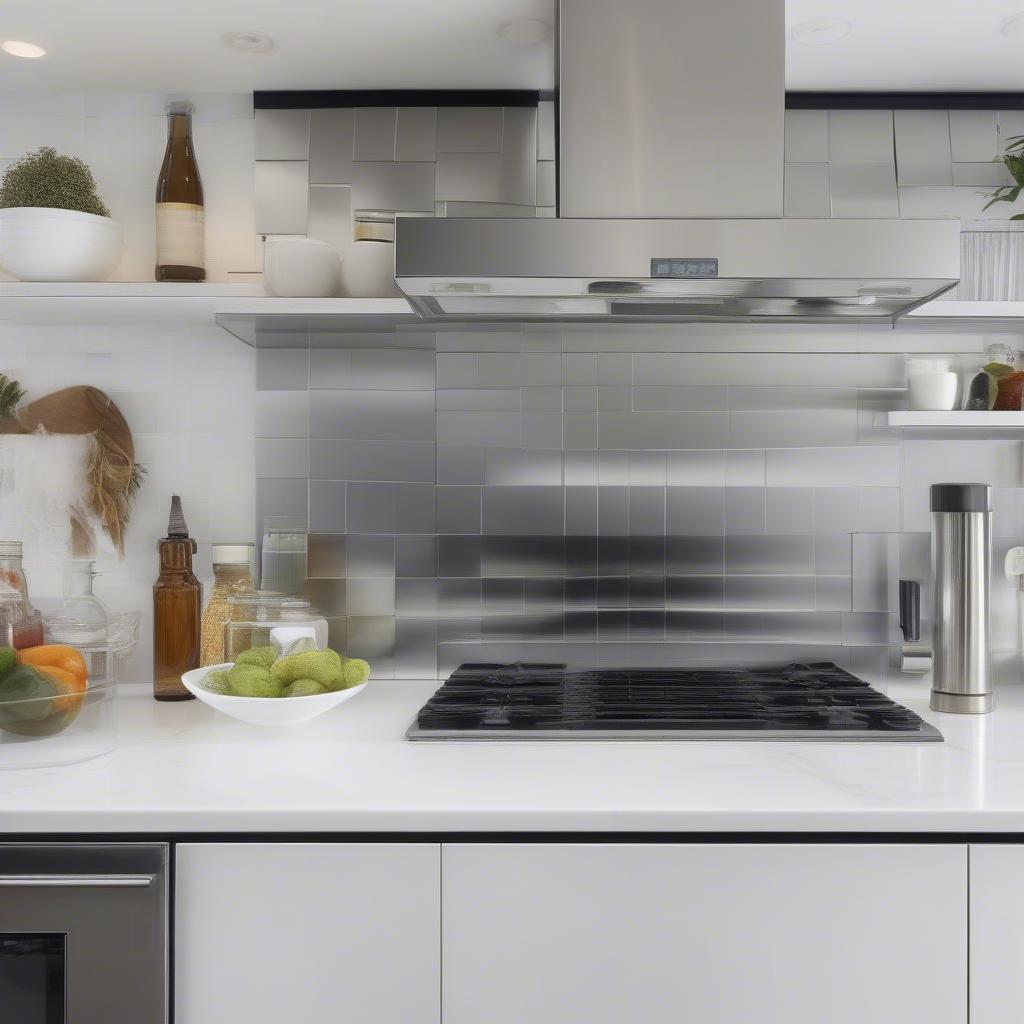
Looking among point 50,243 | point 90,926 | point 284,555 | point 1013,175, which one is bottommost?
point 90,926

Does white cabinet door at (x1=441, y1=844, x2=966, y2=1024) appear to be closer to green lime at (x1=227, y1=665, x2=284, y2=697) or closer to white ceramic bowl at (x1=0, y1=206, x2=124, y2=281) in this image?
green lime at (x1=227, y1=665, x2=284, y2=697)

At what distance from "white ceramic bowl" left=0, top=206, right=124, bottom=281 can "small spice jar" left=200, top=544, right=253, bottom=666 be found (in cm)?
61

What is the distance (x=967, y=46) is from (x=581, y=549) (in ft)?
4.10

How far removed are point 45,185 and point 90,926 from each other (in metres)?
1.33

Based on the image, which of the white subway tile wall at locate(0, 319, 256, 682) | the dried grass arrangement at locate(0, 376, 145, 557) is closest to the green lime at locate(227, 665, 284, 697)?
the white subway tile wall at locate(0, 319, 256, 682)

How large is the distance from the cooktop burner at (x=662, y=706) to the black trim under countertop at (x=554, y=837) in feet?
1.02

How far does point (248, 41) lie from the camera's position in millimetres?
1767

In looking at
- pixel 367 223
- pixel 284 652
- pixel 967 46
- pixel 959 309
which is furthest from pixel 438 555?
pixel 967 46

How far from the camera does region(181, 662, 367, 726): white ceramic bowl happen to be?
157 centimetres

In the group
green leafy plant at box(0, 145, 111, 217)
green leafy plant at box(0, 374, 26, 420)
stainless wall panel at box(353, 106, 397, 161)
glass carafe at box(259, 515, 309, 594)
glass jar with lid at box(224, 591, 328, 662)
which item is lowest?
glass jar with lid at box(224, 591, 328, 662)

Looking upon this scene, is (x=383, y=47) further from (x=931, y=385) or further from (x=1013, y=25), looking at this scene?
(x=931, y=385)

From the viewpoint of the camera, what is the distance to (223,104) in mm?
2012

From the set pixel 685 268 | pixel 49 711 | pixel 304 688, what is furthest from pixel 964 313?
pixel 49 711

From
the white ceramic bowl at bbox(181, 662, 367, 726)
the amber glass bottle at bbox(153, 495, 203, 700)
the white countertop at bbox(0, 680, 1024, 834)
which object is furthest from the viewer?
the amber glass bottle at bbox(153, 495, 203, 700)
